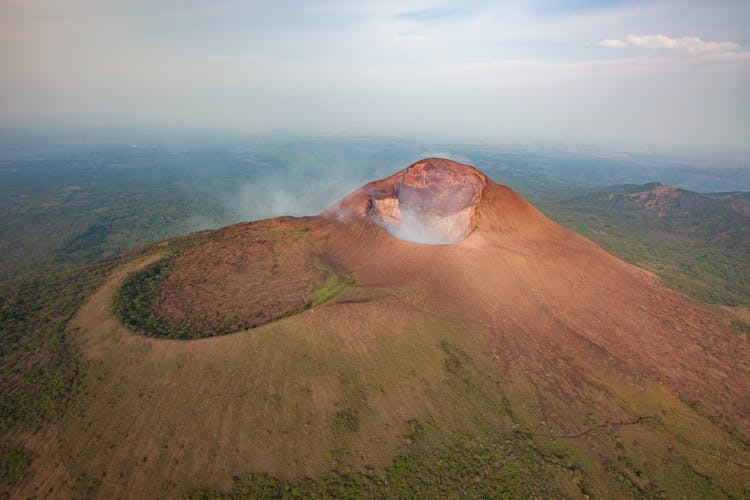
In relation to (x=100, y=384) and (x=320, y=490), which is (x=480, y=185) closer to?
(x=320, y=490)

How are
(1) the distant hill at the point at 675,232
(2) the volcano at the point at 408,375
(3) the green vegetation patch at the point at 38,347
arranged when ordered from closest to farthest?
(2) the volcano at the point at 408,375 < (3) the green vegetation patch at the point at 38,347 < (1) the distant hill at the point at 675,232

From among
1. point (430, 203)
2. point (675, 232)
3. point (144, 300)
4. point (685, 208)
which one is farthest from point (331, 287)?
point (685, 208)

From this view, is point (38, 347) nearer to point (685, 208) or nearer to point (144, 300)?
point (144, 300)

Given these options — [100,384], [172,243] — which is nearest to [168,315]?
[100,384]

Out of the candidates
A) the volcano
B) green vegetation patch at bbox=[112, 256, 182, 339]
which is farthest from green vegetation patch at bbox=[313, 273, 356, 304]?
green vegetation patch at bbox=[112, 256, 182, 339]

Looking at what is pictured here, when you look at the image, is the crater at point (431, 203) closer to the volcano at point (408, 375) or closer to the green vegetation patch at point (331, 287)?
the volcano at point (408, 375)

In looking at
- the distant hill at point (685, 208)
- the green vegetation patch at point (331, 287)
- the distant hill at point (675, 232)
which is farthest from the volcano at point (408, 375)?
the distant hill at point (685, 208)

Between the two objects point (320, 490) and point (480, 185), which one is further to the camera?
point (480, 185)

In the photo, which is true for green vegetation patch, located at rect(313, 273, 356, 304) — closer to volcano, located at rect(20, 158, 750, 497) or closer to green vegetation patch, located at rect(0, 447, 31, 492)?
volcano, located at rect(20, 158, 750, 497)
